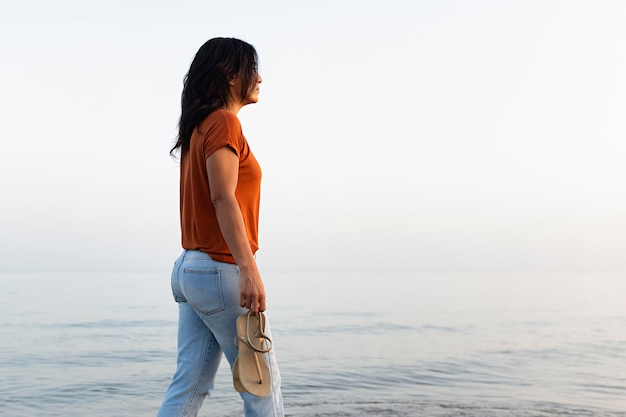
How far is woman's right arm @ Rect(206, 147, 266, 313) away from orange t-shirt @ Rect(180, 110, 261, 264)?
56 mm

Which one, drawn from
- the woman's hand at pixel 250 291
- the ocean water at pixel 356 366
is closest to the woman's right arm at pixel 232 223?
the woman's hand at pixel 250 291

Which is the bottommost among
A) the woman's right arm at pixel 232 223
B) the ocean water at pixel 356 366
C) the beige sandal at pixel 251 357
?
the ocean water at pixel 356 366

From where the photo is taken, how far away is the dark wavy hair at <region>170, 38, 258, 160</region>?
2602 millimetres

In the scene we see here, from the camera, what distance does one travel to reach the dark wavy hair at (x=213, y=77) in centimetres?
260

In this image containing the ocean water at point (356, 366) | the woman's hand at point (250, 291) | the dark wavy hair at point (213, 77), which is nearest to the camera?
the woman's hand at point (250, 291)

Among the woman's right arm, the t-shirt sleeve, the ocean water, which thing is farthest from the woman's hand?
the ocean water

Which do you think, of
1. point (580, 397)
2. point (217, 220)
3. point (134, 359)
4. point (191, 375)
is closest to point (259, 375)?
point (191, 375)

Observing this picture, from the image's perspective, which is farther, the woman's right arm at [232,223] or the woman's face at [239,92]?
the woman's face at [239,92]

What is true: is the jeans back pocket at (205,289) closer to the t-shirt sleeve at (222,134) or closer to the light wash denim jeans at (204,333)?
the light wash denim jeans at (204,333)

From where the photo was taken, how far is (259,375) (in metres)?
2.49

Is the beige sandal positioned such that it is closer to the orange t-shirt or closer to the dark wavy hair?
the orange t-shirt

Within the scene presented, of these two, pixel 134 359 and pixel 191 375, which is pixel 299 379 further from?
pixel 191 375

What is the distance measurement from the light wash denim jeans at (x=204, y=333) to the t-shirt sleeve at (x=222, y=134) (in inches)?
15.4

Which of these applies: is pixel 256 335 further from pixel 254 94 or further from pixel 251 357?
pixel 254 94
